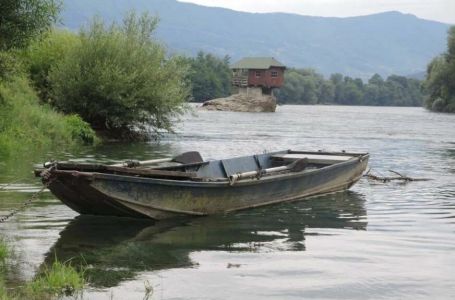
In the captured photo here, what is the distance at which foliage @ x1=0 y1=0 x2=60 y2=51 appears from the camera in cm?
1845

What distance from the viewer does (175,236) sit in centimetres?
1271

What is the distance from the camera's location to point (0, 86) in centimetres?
3125

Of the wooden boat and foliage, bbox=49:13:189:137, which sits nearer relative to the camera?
the wooden boat

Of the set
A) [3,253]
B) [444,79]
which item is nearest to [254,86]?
[444,79]

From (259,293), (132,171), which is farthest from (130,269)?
(132,171)

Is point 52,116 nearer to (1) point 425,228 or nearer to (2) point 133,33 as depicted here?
(2) point 133,33

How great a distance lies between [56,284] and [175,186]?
5216 millimetres

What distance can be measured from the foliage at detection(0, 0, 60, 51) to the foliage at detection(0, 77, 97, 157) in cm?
644

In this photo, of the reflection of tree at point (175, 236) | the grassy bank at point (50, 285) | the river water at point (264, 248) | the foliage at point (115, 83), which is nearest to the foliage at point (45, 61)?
the foliage at point (115, 83)

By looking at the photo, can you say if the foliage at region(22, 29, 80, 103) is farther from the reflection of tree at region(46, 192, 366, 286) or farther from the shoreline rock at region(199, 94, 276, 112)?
the shoreline rock at region(199, 94, 276, 112)

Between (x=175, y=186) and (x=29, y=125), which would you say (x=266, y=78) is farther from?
(x=175, y=186)

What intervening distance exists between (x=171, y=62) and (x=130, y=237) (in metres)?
27.0

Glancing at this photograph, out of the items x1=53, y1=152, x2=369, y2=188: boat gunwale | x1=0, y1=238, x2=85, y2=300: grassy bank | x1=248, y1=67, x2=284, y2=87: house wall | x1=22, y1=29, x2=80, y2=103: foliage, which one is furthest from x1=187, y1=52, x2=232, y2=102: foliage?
x1=0, y1=238, x2=85, y2=300: grassy bank

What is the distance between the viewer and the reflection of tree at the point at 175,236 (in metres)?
10.5
